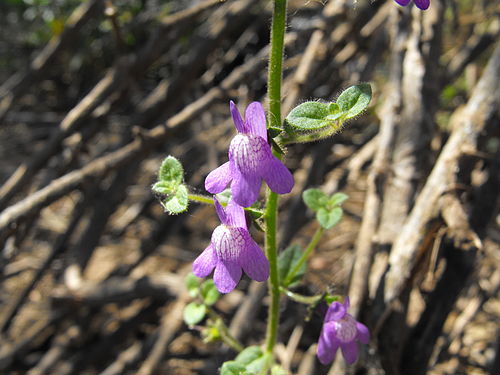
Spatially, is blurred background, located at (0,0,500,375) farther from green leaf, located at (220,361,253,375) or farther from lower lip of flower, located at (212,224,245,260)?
lower lip of flower, located at (212,224,245,260)

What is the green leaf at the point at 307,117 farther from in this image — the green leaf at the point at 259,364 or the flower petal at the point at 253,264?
the green leaf at the point at 259,364

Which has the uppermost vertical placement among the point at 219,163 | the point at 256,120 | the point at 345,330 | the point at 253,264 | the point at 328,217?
the point at 256,120

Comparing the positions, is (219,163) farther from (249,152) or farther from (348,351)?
(249,152)

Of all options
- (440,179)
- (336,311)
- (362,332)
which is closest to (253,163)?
(336,311)

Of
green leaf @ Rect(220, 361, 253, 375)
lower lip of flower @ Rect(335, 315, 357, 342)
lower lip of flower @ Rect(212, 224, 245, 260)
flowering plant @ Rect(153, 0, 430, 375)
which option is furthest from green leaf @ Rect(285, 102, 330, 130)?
green leaf @ Rect(220, 361, 253, 375)

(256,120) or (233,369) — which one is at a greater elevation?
(256,120)

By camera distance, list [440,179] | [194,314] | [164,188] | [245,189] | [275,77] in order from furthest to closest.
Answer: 1. [440,179]
2. [194,314]
3. [164,188]
4. [275,77]
5. [245,189]
